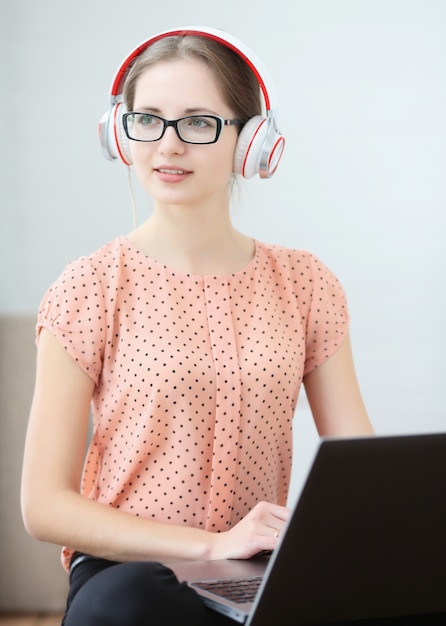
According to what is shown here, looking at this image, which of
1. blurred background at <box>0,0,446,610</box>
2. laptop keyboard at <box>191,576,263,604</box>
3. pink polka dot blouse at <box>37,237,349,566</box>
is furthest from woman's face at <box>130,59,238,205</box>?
blurred background at <box>0,0,446,610</box>

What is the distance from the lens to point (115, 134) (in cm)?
153

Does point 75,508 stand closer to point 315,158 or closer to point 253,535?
point 253,535

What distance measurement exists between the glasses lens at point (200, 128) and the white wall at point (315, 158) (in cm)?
99

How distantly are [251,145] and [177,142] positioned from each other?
0.42ft

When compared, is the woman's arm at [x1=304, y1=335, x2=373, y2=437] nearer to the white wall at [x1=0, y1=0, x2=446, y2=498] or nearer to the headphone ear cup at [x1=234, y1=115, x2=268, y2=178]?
the headphone ear cup at [x1=234, y1=115, x2=268, y2=178]

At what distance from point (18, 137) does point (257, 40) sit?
0.67 meters

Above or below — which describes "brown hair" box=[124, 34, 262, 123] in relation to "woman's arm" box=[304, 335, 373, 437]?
above

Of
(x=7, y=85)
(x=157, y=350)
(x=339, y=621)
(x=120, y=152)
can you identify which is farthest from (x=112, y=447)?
(x=7, y=85)

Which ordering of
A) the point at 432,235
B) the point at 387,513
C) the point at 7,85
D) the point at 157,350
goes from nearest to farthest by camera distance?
the point at 387,513 < the point at 157,350 < the point at 7,85 < the point at 432,235

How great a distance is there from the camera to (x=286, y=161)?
251cm

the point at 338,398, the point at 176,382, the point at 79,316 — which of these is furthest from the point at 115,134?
the point at 338,398

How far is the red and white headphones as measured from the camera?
4.92 feet

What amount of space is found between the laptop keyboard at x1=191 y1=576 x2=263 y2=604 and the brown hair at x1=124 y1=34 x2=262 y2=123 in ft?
2.54

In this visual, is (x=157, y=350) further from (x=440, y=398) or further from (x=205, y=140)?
(x=440, y=398)
